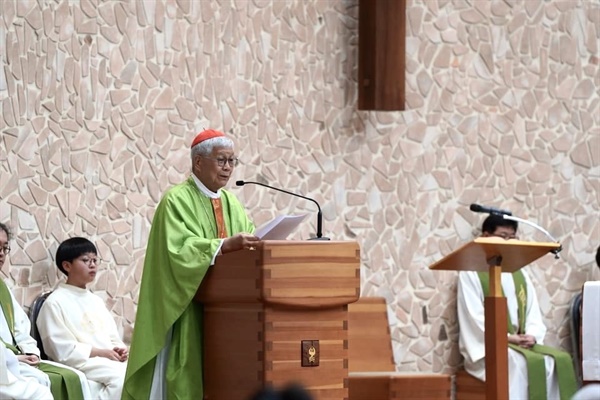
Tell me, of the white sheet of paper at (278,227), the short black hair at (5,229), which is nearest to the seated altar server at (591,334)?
the white sheet of paper at (278,227)

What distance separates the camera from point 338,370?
17.8 ft

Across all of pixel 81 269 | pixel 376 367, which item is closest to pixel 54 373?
pixel 81 269

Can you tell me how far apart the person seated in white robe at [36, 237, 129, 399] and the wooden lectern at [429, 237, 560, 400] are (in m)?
1.84

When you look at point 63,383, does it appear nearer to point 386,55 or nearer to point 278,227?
point 278,227

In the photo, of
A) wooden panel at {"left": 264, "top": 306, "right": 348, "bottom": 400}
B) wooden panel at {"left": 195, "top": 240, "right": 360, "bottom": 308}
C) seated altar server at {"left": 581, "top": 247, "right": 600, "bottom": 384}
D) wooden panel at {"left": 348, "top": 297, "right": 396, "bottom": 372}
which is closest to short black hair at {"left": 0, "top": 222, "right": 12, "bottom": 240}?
wooden panel at {"left": 195, "top": 240, "right": 360, "bottom": 308}

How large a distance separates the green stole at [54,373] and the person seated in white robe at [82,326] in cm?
18

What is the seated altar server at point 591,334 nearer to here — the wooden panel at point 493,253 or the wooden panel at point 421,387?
the wooden panel at point 493,253

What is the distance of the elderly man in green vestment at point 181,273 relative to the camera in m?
5.58

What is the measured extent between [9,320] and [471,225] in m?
3.73

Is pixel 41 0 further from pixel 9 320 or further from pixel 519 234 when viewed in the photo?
pixel 519 234

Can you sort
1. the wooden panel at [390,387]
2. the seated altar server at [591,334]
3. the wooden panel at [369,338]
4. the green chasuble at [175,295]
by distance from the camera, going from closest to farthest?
the seated altar server at [591,334] → the green chasuble at [175,295] → the wooden panel at [390,387] → the wooden panel at [369,338]

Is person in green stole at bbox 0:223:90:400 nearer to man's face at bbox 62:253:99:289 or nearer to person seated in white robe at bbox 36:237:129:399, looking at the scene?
person seated in white robe at bbox 36:237:129:399

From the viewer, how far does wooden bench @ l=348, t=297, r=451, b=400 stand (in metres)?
7.58

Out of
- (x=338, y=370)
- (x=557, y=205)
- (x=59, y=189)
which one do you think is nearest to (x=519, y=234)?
(x=557, y=205)
